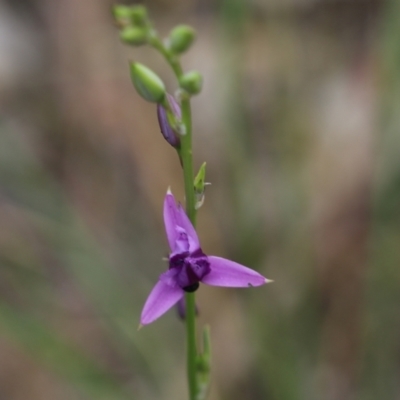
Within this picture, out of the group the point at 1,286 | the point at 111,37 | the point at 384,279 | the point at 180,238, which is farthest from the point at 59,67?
the point at 180,238

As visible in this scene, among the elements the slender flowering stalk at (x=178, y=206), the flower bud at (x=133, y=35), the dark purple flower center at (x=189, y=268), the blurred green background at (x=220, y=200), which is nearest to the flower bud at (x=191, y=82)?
the slender flowering stalk at (x=178, y=206)

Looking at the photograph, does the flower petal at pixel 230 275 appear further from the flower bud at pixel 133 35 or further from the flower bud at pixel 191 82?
the flower bud at pixel 133 35

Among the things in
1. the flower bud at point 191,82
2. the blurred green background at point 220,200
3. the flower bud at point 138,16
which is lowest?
the blurred green background at point 220,200

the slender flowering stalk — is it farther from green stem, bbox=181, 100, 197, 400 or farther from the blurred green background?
the blurred green background

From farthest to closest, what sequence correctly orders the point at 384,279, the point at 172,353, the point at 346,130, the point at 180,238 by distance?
the point at 346,130
the point at 172,353
the point at 384,279
the point at 180,238

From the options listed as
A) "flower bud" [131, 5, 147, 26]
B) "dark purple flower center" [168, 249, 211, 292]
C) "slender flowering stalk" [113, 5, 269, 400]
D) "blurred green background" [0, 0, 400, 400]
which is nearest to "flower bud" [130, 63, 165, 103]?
"slender flowering stalk" [113, 5, 269, 400]

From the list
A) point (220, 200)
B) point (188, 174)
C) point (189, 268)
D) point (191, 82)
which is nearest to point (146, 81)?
point (191, 82)

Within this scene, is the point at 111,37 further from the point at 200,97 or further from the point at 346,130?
the point at 346,130

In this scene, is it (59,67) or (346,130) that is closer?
(346,130)
